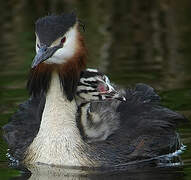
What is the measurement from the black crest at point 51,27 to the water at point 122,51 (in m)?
1.59

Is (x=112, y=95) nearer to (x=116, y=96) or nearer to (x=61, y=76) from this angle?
(x=116, y=96)

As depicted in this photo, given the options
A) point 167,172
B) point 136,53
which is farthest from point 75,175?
point 136,53

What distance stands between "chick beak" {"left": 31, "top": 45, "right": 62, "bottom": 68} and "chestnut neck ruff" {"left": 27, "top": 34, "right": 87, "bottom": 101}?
33 centimetres

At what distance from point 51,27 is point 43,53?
0.38 metres

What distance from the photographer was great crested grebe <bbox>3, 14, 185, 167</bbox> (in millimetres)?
10148

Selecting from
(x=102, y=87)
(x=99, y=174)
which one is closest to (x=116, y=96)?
(x=102, y=87)

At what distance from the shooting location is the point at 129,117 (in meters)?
11.1

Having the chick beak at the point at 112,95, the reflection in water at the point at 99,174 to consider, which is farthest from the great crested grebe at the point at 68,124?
the chick beak at the point at 112,95

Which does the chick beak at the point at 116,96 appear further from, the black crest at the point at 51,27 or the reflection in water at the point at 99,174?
the black crest at the point at 51,27

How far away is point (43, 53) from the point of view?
9797mm

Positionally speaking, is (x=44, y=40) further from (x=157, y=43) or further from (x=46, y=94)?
(x=157, y=43)

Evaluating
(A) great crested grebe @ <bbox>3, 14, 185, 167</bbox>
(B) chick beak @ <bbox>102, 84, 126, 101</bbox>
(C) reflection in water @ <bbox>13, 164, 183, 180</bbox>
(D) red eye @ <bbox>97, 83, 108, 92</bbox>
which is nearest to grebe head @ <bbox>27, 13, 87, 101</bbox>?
(A) great crested grebe @ <bbox>3, 14, 185, 167</bbox>

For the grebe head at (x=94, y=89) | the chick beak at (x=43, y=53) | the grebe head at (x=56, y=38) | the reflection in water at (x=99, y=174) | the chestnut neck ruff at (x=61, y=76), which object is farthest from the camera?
the grebe head at (x=94, y=89)

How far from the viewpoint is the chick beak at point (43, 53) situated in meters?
9.65
